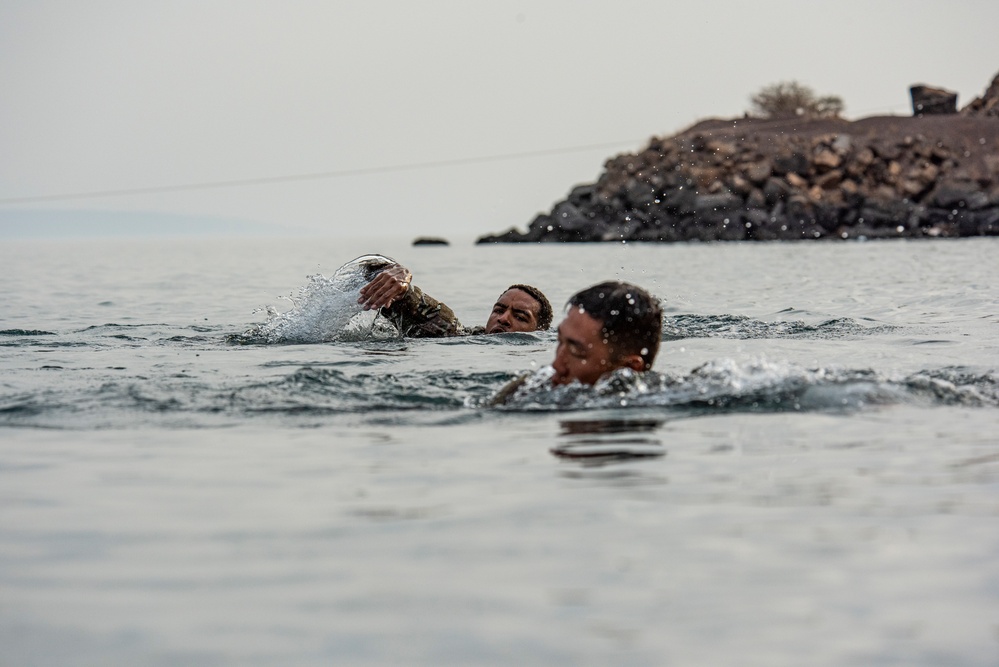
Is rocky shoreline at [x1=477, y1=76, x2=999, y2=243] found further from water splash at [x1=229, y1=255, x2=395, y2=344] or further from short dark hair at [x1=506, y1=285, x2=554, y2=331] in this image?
water splash at [x1=229, y1=255, x2=395, y2=344]

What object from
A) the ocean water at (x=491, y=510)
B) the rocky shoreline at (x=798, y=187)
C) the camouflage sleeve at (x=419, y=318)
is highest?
the rocky shoreline at (x=798, y=187)

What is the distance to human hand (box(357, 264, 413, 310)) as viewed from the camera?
32.6 ft

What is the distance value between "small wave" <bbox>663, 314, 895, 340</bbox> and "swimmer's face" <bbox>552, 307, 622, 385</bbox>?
14.0 ft

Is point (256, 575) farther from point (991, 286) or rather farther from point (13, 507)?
point (991, 286)

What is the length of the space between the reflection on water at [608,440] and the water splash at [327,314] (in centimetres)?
454

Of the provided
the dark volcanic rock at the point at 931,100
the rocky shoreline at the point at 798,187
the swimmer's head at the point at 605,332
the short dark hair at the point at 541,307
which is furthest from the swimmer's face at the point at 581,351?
the dark volcanic rock at the point at 931,100

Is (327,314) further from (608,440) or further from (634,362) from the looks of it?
(608,440)

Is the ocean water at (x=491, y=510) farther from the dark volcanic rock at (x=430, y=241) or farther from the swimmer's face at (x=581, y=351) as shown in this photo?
the dark volcanic rock at (x=430, y=241)

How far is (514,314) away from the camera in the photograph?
10.4 meters

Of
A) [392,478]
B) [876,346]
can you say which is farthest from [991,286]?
[392,478]

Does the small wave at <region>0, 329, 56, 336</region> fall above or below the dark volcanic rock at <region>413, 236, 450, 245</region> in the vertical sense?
below

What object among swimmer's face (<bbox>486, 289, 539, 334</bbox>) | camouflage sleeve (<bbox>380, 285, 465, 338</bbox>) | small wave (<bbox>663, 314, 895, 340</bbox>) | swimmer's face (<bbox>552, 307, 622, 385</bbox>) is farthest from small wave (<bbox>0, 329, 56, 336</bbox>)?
swimmer's face (<bbox>552, 307, 622, 385</bbox>)

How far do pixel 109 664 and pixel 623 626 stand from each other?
1.14m

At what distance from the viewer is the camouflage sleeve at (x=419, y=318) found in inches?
407
